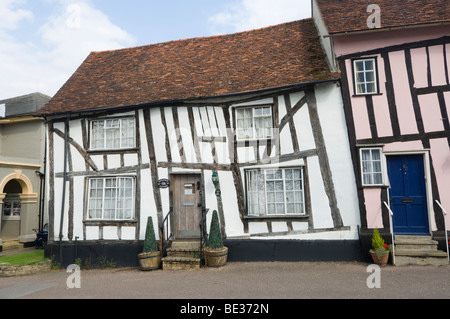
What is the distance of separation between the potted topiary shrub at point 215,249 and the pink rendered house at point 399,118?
3891mm

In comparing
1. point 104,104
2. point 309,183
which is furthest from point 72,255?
point 309,183

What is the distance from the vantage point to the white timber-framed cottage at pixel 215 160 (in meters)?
8.80

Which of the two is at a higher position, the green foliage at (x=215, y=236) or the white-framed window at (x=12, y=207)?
the white-framed window at (x=12, y=207)

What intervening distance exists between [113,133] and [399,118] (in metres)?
8.97

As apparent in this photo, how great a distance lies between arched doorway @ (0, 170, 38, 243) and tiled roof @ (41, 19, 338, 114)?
18.7 feet

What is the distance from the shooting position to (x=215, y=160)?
31.0 ft

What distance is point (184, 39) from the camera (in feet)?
44.1

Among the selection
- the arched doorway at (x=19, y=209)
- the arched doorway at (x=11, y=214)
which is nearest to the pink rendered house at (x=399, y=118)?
the arched doorway at (x=19, y=209)

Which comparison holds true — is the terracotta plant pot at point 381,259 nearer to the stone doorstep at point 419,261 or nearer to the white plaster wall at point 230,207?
the stone doorstep at point 419,261

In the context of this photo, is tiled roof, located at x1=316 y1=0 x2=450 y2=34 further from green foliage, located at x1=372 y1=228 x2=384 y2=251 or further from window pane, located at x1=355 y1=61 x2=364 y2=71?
green foliage, located at x1=372 y1=228 x2=384 y2=251
